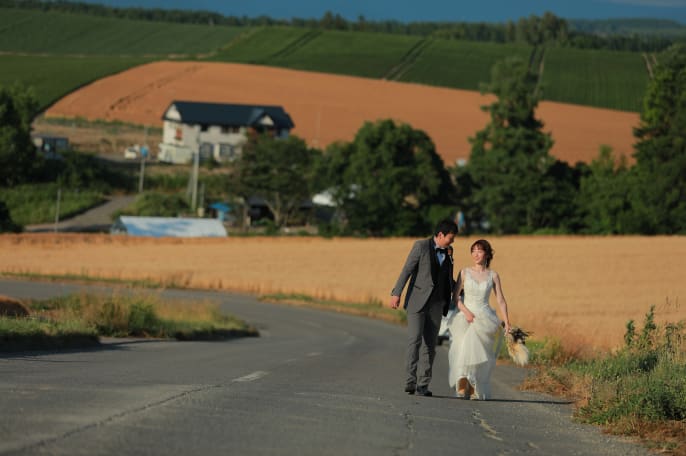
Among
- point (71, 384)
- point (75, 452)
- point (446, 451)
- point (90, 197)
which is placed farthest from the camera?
point (90, 197)

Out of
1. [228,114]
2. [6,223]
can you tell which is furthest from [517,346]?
[228,114]

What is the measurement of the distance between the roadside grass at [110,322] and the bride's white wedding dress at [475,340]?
22.0 feet

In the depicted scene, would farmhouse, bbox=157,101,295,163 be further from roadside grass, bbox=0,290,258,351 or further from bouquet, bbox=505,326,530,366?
bouquet, bbox=505,326,530,366

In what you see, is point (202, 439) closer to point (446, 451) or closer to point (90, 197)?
point (446, 451)

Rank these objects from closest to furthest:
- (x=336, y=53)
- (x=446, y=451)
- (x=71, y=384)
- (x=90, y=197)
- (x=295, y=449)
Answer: (x=295, y=449), (x=446, y=451), (x=71, y=384), (x=90, y=197), (x=336, y=53)

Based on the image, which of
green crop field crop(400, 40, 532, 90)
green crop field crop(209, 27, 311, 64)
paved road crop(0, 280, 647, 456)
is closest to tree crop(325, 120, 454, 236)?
green crop field crop(400, 40, 532, 90)

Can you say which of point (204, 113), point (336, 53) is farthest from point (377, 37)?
point (204, 113)

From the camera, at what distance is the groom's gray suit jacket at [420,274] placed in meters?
14.4

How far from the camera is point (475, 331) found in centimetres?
1420

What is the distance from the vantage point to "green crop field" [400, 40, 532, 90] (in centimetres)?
14838

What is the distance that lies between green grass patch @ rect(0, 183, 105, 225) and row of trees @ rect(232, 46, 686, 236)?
10.9m

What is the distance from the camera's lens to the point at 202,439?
855 centimetres

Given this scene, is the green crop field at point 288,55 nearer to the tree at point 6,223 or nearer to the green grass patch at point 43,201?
the green grass patch at point 43,201

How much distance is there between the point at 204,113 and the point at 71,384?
346ft
